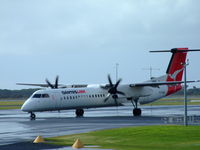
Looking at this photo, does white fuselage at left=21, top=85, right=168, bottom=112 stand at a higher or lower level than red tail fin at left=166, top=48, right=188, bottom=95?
lower

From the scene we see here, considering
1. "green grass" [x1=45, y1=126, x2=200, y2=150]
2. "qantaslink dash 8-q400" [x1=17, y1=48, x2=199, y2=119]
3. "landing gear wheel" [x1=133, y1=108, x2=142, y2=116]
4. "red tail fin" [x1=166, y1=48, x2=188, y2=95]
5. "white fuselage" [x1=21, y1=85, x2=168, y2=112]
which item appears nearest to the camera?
"green grass" [x1=45, y1=126, x2=200, y2=150]

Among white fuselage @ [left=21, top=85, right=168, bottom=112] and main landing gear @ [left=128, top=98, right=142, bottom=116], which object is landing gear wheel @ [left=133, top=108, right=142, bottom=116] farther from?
white fuselage @ [left=21, top=85, right=168, bottom=112]

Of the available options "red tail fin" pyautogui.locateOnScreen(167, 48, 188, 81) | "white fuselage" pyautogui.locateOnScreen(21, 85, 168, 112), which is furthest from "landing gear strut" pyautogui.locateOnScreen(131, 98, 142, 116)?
"red tail fin" pyautogui.locateOnScreen(167, 48, 188, 81)

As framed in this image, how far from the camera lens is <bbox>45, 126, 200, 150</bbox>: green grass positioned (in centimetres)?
2361

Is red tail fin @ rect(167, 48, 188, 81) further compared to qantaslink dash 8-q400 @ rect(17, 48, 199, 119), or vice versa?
red tail fin @ rect(167, 48, 188, 81)

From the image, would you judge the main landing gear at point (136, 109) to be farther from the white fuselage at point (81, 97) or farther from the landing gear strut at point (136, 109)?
the white fuselage at point (81, 97)

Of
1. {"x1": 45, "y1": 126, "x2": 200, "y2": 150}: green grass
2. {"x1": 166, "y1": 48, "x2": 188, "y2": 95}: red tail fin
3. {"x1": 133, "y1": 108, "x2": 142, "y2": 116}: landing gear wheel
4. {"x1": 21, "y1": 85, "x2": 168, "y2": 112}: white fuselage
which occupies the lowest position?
{"x1": 45, "y1": 126, "x2": 200, "y2": 150}: green grass

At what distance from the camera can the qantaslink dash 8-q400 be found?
49844 mm

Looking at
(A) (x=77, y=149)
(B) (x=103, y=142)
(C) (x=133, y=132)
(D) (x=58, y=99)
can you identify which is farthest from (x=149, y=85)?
(A) (x=77, y=149)

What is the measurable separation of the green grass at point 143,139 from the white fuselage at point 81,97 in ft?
62.9

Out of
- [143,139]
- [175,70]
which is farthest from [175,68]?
[143,139]

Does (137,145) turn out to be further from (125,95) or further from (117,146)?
(125,95)

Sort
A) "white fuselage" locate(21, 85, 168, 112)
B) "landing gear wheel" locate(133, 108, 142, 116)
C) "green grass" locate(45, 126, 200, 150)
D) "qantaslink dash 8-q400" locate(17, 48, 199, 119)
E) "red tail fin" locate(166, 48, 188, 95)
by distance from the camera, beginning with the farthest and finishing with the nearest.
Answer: "red tail fin" locate(166, 48, 188, 95) → "landing gear wheel" locate(133, 108, 142, 116) → "qantaslink dash 8-q400" locate(17, 48, 199, 119) → "white fuselage" locate(21, 85, 168, 112) → "green grass" locate(45, 126, 200, 150)

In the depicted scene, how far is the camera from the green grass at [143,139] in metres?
23.6
